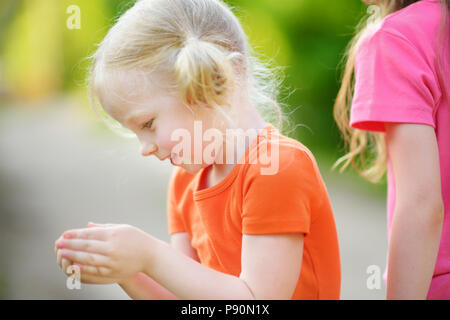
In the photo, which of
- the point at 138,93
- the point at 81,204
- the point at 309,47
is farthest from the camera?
the point at 309,47

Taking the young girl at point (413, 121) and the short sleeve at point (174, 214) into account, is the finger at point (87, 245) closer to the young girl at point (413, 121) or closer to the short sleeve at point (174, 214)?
the short sleeve at point (174, 214)

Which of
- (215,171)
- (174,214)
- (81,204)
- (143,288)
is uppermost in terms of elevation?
(215,171)

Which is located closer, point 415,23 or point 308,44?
point 415,23

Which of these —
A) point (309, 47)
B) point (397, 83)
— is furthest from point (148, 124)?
point (309, 47)

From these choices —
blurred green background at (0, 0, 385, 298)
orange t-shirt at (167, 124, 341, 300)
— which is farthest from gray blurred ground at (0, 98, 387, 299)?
orange t-shirt at (167, 124, 341, 300)

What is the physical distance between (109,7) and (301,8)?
1.93 metres

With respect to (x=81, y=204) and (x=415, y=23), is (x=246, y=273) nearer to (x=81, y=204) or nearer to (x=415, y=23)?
(x=415, y=23)

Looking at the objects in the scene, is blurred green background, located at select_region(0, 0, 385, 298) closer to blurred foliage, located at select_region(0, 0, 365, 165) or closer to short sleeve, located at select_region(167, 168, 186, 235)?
blurred foliage, located at select_region(0, 0, 365, 165)

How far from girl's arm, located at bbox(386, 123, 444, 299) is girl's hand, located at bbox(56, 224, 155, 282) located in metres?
0.45

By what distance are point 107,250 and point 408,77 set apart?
620mm

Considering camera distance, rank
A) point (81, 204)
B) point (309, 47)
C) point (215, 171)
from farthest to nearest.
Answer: point (309, 47), point (81, 204), point (215, 171)

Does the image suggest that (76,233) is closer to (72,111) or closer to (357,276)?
(357,276)

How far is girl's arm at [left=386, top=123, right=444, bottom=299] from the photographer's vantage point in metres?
1.06

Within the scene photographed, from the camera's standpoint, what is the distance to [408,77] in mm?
1082
